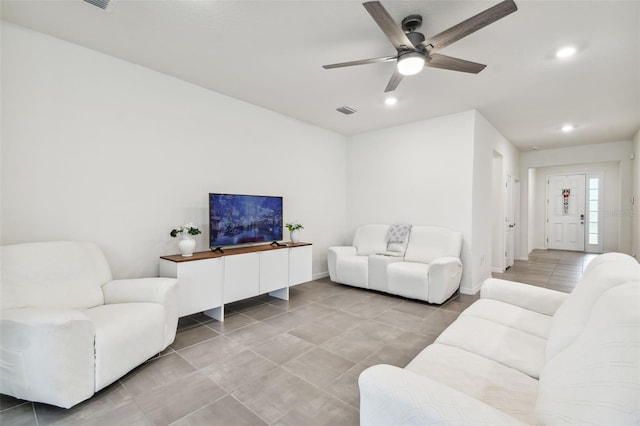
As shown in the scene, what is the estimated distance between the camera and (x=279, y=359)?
2.37 metres

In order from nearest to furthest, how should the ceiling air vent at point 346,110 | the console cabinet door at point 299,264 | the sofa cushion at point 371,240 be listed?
1. the console cabinet door at point 299,264
2. the ceiling air vent at point 346,110
3. the sofa cushion at point 371,240

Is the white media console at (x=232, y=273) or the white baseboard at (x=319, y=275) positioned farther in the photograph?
the white baseboard at (x=319, y=275)

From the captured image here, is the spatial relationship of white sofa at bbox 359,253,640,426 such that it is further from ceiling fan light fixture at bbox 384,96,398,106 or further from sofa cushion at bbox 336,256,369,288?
ceiling fan light fixture at bbox 384,96,398,106

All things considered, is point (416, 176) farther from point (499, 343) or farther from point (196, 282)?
point (196, 282)

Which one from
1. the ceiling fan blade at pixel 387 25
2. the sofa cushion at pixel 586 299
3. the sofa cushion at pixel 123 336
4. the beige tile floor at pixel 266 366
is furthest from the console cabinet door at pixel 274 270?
the sofa cushion at pixel 586 299

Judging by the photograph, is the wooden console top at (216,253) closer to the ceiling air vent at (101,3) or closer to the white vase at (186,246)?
the white vase at (186,246)

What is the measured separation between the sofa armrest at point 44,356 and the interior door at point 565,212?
1114 cm

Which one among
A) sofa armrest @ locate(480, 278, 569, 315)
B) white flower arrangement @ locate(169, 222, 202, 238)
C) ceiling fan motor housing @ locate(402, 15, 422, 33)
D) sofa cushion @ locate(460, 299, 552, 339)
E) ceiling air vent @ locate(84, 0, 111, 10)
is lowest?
sofa cushion @ locate(460, 299, 552, 339)

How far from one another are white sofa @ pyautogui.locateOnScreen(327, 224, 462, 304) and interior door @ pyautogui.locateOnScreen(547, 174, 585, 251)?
683 centimetres

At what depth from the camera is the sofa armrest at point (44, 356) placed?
1.68 meters

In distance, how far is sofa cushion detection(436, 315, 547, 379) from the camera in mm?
1479

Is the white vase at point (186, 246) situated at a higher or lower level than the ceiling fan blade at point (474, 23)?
lower

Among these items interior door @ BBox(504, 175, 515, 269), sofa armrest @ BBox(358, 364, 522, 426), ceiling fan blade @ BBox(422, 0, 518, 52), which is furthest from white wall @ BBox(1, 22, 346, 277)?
interior door @ BBox(504, 175, 515, 269)

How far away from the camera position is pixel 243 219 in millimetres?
3666
